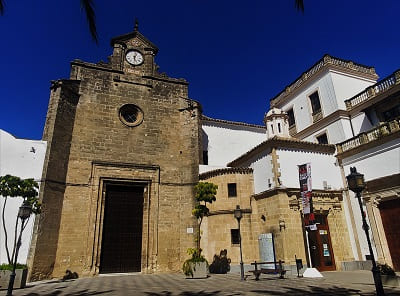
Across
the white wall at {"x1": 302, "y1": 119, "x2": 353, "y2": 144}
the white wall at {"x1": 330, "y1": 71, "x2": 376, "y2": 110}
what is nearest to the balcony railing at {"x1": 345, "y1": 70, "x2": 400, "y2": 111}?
the white wall at {"x1": 330, "y1": 71, "x2": 376, "y2": 110}

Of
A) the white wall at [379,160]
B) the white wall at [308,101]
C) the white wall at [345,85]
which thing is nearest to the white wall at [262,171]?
the white wall at [379,160]

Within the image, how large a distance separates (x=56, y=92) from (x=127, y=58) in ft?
16.8

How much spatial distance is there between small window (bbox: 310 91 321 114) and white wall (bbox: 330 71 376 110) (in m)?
1.62

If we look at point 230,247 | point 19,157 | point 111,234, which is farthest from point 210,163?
point 19,157

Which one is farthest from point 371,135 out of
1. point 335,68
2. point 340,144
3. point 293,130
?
point 293,130

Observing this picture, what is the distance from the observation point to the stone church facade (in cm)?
1319

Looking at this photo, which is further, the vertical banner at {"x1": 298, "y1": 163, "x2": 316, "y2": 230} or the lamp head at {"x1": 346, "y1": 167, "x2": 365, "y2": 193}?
the vertical banner at {"x1": 298, "y1": 163, "x2": 316, "y2": 230}

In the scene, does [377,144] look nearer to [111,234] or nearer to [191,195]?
[191,195]

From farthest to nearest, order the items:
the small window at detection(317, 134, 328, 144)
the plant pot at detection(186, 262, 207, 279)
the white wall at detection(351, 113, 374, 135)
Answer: the small window at detection(317, 134, 328, 144), the white wall at detection(351, 113, 374, 135), the plant pot at detection(186, 262, 207, 279)

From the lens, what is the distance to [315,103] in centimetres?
2022

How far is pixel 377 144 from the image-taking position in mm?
13648

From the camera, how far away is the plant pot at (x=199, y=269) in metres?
11.6

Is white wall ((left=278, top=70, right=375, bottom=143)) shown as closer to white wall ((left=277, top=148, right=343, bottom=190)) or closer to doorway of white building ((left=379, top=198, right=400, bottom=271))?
white wall ((left=277, top=148, right=343, bottom=190))

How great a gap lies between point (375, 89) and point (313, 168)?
6.50 m
